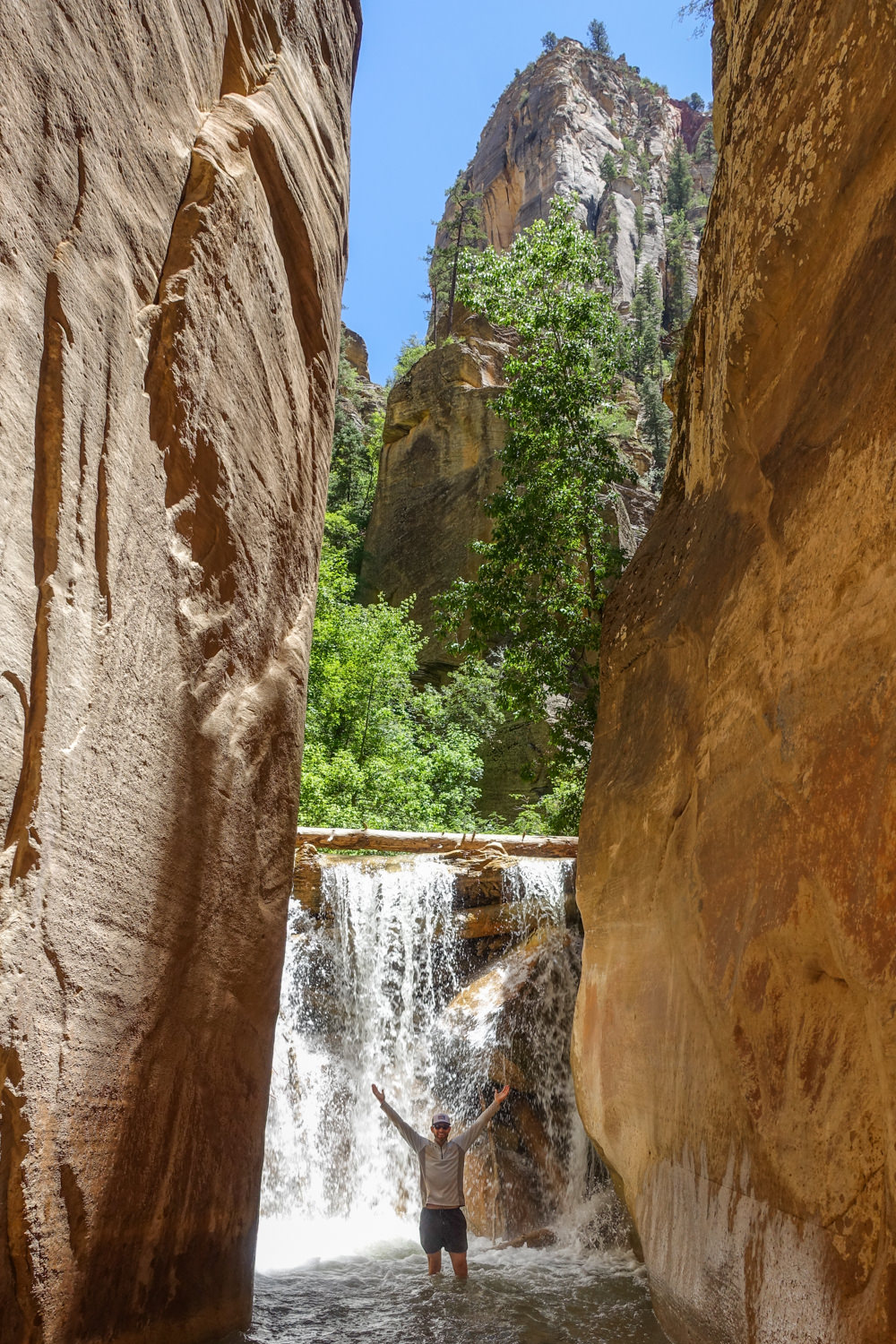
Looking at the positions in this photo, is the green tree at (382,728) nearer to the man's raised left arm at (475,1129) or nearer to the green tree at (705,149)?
the man's raised left arm at (475,1129)

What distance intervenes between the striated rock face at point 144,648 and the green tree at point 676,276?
50.6m

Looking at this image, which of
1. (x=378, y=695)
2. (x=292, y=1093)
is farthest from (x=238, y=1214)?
(x=378, y=695)

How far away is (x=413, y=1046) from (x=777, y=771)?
7049mm

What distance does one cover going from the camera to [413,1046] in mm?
10281

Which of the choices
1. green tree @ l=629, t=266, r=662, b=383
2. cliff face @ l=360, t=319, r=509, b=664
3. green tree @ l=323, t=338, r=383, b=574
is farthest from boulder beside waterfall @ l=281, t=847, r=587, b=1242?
green tree @ l=629, t=266, r=662, b=383

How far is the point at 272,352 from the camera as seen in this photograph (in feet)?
17.0

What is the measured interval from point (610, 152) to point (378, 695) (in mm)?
48564

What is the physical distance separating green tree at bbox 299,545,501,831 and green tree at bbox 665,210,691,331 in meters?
36.9

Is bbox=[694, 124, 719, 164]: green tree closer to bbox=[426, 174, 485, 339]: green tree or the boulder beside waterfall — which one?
bbox=[426, 174, 485, 339]: green tree

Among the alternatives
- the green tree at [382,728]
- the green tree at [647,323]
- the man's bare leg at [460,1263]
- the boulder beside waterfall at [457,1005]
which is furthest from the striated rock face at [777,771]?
the green tree at [647,323]

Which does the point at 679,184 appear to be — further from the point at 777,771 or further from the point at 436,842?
the point at 777,771

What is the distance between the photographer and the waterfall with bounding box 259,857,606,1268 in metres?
9.26

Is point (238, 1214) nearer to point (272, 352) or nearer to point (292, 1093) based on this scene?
point (272, 352)

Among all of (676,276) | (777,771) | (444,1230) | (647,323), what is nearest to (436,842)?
(444,1230)
